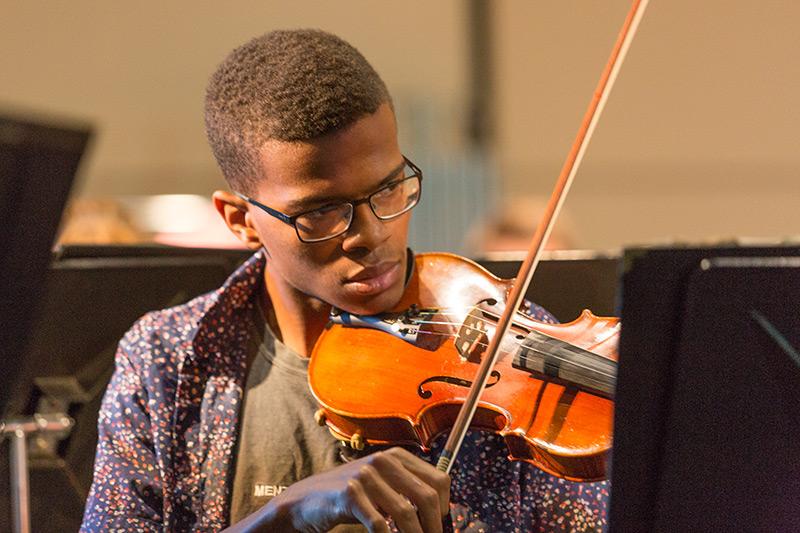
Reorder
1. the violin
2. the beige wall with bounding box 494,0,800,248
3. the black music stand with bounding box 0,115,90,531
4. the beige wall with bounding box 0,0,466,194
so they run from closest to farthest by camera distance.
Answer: the black music stand with bounding box 0,115,90,531
the violin
the beige wall with bounding box 0,0,466,194
the beige wall with bounding box 494,0,800,248

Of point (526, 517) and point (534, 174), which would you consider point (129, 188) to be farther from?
point (526, 517)

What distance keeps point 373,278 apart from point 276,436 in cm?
26

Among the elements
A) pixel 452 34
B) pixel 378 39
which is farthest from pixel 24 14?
pixel 452 34

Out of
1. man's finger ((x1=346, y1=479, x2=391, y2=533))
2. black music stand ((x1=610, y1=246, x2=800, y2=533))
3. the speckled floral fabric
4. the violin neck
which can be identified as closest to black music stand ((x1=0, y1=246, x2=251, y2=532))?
the speckled floral fabric

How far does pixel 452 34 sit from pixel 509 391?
3.79 m

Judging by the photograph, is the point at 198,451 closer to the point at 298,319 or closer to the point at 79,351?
the point at 298,319

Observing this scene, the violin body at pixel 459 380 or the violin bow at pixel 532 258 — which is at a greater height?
the violin bow at pixel 532 258

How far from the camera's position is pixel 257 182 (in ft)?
4.39

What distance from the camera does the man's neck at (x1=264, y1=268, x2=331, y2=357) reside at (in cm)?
141

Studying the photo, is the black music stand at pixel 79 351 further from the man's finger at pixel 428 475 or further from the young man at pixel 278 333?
the man's finger at pixel 428 475

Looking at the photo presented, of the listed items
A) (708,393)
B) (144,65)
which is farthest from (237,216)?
(144,65)

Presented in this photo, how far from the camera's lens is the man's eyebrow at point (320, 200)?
1.28 meters

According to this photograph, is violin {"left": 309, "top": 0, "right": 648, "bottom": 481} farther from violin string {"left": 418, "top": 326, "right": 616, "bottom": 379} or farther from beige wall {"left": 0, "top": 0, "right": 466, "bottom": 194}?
beige wall {"left": 0, "top": 0, "right": 466, "bottom": 194}

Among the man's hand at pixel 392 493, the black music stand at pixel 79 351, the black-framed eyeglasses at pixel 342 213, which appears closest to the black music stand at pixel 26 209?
the man's hand at pixel 392 493
